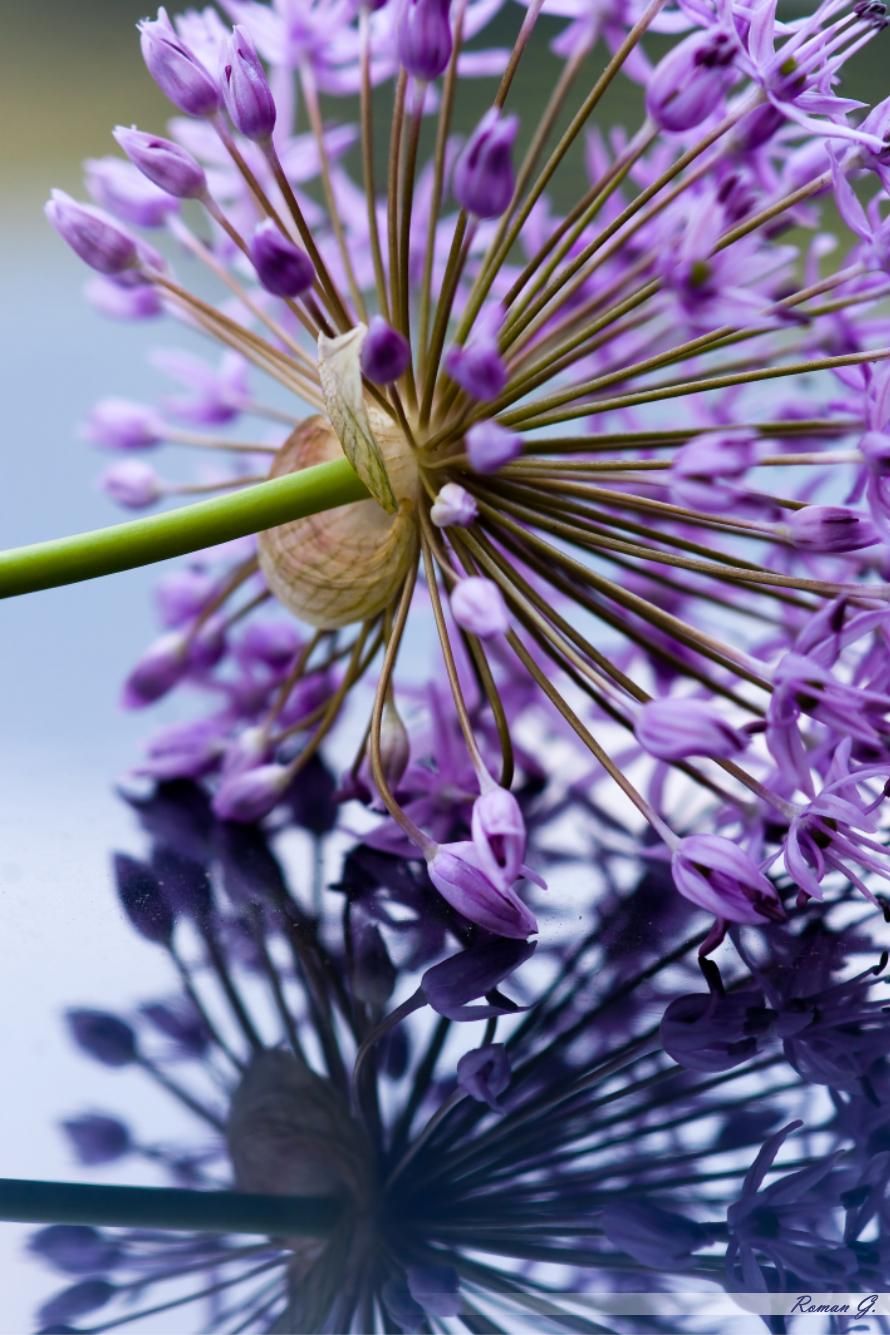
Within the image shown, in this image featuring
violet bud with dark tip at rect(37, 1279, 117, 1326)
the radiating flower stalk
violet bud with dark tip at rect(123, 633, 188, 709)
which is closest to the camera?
violet bud with dark tip at rect(37, 1279, 117, 1326)

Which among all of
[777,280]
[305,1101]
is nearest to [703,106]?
[777,280]

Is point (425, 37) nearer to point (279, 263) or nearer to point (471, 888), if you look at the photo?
point (279, 263)

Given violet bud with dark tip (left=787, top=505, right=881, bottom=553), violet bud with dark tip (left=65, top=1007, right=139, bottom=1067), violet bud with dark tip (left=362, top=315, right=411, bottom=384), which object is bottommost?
violet bud with dark tip (left=65, top=1007, right=139, bottom=1067)

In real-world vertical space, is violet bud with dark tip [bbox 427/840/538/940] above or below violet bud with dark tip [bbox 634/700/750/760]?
below

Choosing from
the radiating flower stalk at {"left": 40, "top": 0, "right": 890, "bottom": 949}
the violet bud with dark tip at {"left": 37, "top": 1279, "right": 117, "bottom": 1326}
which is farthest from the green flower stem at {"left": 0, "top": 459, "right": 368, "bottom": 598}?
the violet bud with dark tip at {"left": 37, "top": 1279, "right": 117, "bottom": 1326}

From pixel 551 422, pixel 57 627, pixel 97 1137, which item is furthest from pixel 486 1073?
pixel 57 627

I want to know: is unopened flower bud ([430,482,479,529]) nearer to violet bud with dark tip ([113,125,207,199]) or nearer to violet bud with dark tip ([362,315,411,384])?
violet bud with dark tip ([362,315,411,384])

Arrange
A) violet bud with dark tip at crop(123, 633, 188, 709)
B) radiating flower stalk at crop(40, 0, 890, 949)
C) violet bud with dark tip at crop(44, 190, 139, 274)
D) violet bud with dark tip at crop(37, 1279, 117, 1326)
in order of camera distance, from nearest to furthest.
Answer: violet bud with dark tip at crop(37, 1279, 117, 1326) < radiating flower stalk at crop(40, 0, 890, 949) < violet bud with dark tip at crop(44, 190, 139, 274) < violet bud with dark tip at crop(123, 633, 188, 709)
